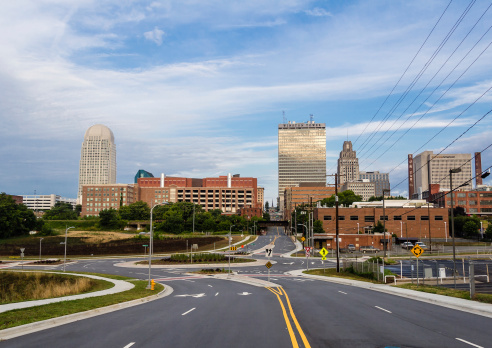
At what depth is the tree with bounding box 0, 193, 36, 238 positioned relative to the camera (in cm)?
11588

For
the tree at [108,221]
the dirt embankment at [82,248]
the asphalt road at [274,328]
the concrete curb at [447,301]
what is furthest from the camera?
the tree at [108,221]

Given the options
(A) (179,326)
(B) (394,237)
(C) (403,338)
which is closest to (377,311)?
(C) (403,338)

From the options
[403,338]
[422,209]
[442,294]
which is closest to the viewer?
[403,338]

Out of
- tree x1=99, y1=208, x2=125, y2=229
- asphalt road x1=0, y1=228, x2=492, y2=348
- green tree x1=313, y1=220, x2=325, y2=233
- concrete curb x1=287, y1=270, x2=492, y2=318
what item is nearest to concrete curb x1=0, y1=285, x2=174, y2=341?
asphalt road x1=0, y1=228, x2=492, y2=348

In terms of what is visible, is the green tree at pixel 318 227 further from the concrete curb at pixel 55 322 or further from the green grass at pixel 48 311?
the concrete curb at pixel 55 322

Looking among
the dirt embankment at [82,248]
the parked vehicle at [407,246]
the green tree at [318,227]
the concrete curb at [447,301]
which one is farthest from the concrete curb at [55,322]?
the green tree at [318,227]

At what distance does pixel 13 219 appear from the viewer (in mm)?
117438

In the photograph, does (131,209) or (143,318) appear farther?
(131,209)

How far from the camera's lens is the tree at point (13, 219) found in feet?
380

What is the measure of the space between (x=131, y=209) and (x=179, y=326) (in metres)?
166

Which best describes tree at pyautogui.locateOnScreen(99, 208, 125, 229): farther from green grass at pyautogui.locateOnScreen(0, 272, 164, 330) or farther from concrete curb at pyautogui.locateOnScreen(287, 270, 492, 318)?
green grass at pyautogui.locateOnScreen(0, 272, 164, 330)

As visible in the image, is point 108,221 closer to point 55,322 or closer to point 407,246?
point 407,246

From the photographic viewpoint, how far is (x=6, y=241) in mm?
111562

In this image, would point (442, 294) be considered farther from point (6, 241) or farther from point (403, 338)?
point (6, 241)
